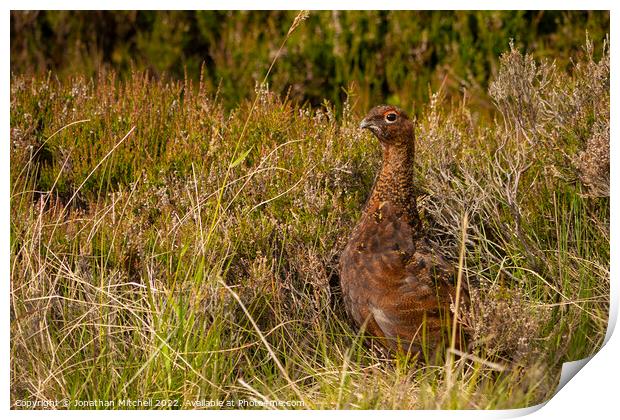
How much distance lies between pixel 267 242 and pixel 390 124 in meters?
0.55

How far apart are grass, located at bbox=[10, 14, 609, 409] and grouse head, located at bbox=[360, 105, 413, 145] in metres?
0.32

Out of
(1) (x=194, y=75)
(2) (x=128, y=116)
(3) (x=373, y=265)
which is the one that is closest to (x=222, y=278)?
(3) (x=373, y=265)

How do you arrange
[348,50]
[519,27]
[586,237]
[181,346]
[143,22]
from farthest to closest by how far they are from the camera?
1. [143,22]
2. [348,50]
3. [519,27]
4. [586,237]
5. [181,346]

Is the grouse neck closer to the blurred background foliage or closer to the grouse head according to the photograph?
the grouse head

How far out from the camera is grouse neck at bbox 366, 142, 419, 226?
2988mm

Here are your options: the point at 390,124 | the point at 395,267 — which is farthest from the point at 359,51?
the point at 395,267

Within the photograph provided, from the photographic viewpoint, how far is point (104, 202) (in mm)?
3178

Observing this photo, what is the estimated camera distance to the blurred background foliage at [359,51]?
385 cm

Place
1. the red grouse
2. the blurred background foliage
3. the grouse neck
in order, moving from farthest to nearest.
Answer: the blurred background foliage → the grouse neck → the red grouse

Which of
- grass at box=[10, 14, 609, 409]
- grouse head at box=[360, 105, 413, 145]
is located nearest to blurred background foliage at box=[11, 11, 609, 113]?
grass at box=[10, 14, 609, 409]

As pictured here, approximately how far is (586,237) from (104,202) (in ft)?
4.99

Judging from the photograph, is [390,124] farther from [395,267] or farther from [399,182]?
[395,267]

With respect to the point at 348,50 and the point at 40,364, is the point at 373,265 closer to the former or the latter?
the point at 40,364

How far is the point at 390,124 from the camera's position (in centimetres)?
299
